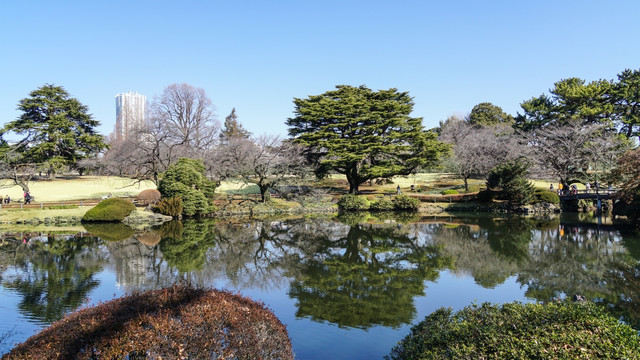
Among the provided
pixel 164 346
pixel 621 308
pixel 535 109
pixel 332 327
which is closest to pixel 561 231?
pixel 621 308

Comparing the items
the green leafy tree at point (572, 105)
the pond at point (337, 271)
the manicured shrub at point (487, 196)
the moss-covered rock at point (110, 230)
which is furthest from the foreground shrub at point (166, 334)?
the green leafy tree at point (572, 105)

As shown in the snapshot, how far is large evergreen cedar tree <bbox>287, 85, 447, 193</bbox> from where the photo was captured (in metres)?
39.1

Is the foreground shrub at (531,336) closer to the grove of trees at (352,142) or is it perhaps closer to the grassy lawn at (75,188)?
the grove of trees at (352,142)

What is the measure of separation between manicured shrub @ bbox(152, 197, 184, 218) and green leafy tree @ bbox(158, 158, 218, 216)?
1.74ft

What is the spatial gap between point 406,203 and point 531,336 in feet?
106

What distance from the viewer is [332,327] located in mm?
8758

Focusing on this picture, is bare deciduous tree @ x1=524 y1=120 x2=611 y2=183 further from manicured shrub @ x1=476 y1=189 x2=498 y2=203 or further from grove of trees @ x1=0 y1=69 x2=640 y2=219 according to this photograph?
manicured shrub @ x1=476 y1=189 x2=498 y2=203

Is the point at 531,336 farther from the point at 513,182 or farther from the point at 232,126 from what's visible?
the point at 232,126

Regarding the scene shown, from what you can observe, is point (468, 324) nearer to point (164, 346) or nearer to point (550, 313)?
point (550, 313)

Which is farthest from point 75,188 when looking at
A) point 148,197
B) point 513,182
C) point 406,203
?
point 513,182

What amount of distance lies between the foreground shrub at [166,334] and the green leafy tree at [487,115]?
71.0 m

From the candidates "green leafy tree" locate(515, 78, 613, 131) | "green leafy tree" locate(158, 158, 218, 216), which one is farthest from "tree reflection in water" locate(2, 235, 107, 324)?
"green leafy tree" locate(515, 78, 613, 131)

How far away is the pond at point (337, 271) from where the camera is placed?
9273 mm

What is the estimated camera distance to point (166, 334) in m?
4.29
